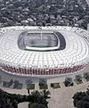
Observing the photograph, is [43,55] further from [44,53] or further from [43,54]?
[44,53]

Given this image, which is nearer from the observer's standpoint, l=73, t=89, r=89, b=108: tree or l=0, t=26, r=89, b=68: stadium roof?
l=73, t=89, r=89, b=108: tree

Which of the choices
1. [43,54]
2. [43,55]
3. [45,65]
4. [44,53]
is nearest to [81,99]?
[45,65]

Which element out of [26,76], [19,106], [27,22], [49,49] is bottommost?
[19,106]

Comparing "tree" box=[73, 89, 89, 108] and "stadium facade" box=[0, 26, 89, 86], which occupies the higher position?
"stadium facade" box=[0, 26, 89, 86]

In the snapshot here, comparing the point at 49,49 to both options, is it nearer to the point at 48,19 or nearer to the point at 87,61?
the point at 87,61

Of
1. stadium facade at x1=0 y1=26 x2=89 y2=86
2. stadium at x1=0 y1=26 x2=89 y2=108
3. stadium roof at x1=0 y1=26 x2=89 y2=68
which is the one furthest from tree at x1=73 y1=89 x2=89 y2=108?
stadium roof at x1=0 y1=26 x2=89 y2=68

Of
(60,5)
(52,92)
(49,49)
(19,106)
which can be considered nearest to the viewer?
(19,106)

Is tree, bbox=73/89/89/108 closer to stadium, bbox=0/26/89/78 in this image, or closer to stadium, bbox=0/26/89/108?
stadium, bbox=0/26/89/108

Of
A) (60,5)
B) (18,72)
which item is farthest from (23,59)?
(60,5)
